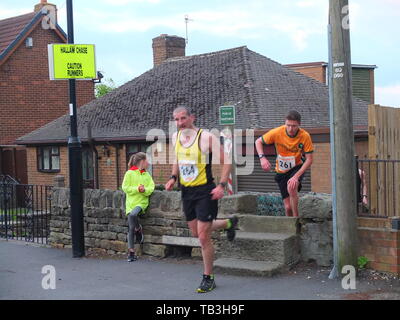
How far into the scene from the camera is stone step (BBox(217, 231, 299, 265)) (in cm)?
697

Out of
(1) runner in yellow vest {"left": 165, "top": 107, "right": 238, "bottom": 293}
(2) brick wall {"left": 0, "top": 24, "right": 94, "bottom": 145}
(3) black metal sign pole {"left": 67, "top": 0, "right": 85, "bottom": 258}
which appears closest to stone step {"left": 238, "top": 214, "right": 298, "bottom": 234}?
(1) runner in yellow vest {"left": 165, "top": 107, "right": 238, "bottom": 293}

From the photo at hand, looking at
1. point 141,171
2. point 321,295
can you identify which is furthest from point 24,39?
point 321,295

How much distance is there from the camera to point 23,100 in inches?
955

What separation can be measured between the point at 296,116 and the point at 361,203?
1.37 m

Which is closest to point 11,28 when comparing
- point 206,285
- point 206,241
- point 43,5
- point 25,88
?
point 43,5

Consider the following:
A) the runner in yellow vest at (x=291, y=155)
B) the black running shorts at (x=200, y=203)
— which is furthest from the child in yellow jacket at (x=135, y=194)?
the black running shorts at (x=200, y=203)

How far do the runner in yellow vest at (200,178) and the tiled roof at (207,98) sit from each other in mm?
9976

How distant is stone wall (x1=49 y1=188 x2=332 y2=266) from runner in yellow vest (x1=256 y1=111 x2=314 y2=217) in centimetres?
21

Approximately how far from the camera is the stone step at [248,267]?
6754 millimetres

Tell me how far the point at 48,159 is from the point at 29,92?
3347 millimetres

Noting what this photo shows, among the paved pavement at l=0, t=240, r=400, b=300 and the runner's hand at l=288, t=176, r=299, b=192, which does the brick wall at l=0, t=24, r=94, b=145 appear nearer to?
the paved pavement at l=0, t=240, r=400, b=300

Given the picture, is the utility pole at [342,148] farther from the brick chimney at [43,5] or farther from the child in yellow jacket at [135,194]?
the brick chimney at [43,5]

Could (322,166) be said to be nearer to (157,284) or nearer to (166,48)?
(157,284)

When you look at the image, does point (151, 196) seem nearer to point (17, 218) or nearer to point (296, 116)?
point (296, 116)
